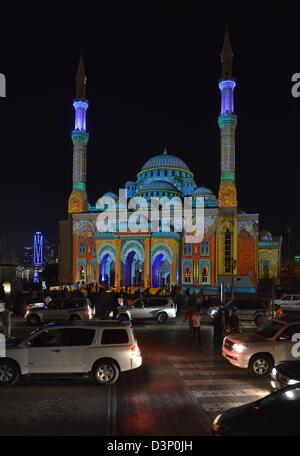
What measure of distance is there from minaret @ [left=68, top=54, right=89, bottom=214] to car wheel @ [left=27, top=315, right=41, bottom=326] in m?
36.0

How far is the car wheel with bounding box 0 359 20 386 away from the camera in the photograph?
1052 centimetres

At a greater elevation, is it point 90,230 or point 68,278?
point 90,230

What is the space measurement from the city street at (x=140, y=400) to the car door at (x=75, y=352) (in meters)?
0.44

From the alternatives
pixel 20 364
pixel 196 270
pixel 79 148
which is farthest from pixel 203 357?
pixel 79 148

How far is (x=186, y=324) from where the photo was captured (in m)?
23.6

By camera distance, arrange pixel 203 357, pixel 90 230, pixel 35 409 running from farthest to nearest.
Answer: pixel 90 230, pixel 203 357, pixel 35 409

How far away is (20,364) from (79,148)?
49.4 m

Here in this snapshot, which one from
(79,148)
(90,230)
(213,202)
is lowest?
(90,230)

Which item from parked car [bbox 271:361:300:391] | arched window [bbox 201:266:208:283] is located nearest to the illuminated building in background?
arched window [bbox 201:266:208:283]

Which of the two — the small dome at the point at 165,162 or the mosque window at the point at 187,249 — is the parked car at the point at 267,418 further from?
the small dome at the point at 165,162

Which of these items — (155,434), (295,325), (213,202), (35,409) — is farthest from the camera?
(213,202)

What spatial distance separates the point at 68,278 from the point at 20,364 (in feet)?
157
